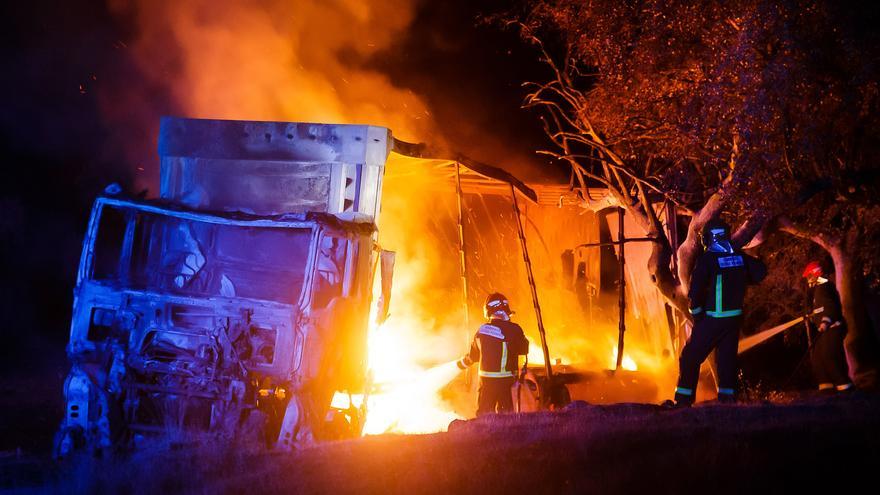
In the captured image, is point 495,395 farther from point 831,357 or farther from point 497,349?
point 831,357

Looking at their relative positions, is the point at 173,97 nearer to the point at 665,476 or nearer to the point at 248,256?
the point at 248,256

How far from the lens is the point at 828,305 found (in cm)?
1015

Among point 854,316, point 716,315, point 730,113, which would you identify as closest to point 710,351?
point 716,315

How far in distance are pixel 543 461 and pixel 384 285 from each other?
3.81m

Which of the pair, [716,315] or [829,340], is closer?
[716,315]

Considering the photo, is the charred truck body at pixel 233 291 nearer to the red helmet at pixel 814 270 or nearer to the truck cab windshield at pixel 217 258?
the truck cab windshield at pixel 217 258

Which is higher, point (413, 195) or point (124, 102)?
point (124, 102)

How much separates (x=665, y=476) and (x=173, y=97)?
38.5 feet

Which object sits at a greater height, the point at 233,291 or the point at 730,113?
the point at 730,113

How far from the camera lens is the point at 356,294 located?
7.41 m

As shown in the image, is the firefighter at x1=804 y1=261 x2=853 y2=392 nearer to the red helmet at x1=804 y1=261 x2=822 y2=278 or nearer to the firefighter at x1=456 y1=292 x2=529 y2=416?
the red helmet at x1=804 y1=261 x2=822 y2=278

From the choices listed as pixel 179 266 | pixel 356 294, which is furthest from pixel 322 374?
pixel 179 266

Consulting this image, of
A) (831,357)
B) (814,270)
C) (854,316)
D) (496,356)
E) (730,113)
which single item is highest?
(730,113)

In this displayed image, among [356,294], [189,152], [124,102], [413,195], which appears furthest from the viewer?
[124,102]
